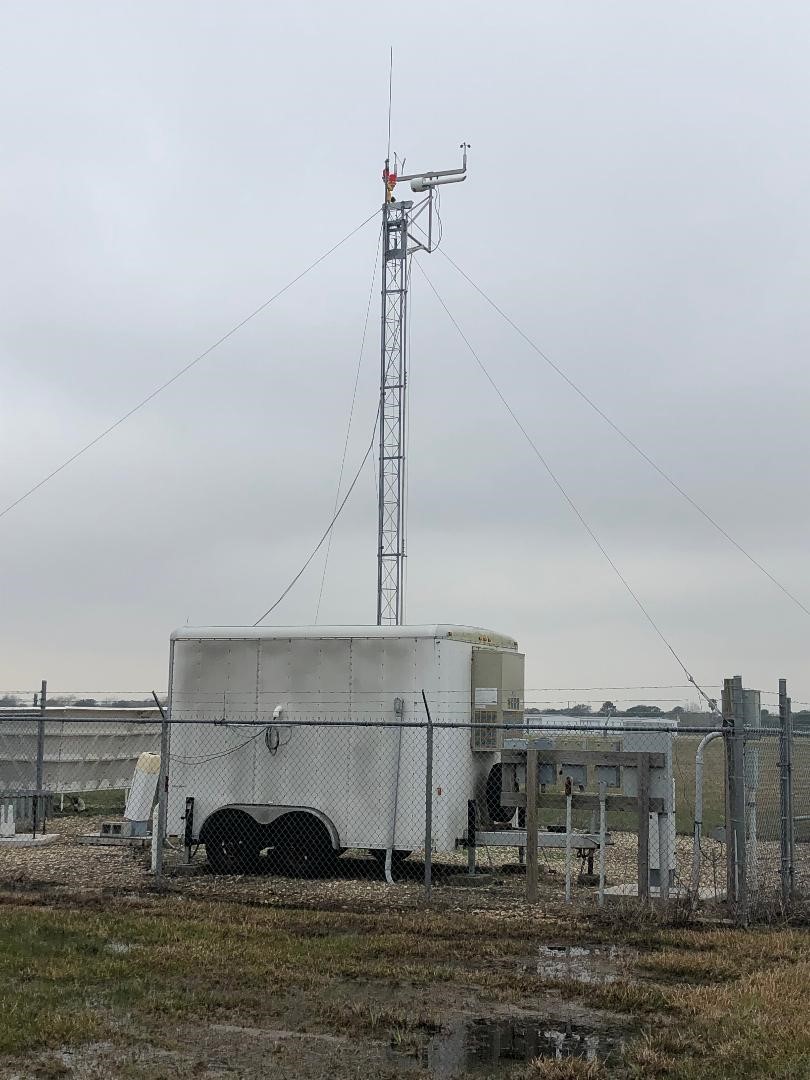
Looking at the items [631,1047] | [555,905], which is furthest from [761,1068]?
[555,905]

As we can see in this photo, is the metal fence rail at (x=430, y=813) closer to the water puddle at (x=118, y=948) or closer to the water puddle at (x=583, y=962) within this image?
the water puddle at (x=583, y=962)

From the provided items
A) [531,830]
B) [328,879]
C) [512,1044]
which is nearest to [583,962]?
[512,1044]

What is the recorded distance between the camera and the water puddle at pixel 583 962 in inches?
339

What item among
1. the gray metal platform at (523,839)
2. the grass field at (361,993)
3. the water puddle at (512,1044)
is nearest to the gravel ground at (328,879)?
the gray metal platform at (523,839)

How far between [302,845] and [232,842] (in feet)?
2.91

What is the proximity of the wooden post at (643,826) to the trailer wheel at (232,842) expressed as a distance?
15.7ft

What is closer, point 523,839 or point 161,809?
point 161,809

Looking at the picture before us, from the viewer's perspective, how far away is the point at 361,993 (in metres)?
7.98

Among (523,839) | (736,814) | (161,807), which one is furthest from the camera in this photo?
(523,839)

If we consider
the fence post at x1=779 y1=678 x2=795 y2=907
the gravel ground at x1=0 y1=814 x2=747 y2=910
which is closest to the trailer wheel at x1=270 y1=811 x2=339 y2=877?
the gravel ground at x1=0 y1=814 x2=747 y2=910

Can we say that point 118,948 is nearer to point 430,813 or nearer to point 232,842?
point 430,813

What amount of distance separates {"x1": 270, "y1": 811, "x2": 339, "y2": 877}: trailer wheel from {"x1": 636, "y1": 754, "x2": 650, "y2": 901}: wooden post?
12.7ft

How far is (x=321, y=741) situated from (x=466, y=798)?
181 centimetres

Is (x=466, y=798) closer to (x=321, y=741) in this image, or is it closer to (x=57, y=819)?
(x=321, y=741)
